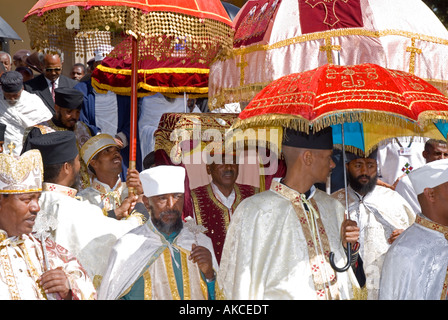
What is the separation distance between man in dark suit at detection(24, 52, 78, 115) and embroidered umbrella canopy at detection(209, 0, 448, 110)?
12.5 ft

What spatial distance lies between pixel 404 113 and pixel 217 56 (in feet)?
7.25

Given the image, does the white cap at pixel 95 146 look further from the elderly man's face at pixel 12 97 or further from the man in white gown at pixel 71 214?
the elderly man's face at pixel 12 97

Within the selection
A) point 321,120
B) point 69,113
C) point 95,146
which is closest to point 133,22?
point 95,146

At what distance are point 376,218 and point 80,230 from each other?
251 centimetres

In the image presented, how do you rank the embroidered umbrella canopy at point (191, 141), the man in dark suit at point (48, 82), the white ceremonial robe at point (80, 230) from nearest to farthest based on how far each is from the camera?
the white ceremonial robe at point (80, 230), the embroidered umbrella canopy at point (191, 141), the man in dark suit at point (48, 82)

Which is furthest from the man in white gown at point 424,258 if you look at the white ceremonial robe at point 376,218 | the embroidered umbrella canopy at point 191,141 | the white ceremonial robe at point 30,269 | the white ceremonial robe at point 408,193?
the white ceremonial robe at point 408,193

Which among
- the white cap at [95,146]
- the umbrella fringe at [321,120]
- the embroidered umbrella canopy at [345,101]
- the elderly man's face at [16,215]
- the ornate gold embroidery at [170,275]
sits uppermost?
the embroidered umbrella canopy at [345,101]

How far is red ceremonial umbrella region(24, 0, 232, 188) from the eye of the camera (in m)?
5.46

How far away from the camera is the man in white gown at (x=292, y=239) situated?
4527 millimetres

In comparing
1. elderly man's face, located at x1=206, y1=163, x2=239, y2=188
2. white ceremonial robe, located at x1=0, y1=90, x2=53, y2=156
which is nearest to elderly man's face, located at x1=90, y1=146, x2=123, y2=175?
elderly man's face, located at x1=206, y1=163, x2=239, y2=188

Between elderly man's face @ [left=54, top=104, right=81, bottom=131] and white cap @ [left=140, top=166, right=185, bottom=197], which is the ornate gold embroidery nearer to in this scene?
white cap @ [left=140, top=166, right=185, bottom=197]

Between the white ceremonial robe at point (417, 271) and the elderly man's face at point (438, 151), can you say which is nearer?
the white ceremonial robe at point (417, 271)

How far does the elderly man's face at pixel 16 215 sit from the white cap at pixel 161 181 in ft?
3.38

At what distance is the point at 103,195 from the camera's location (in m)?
6.91
